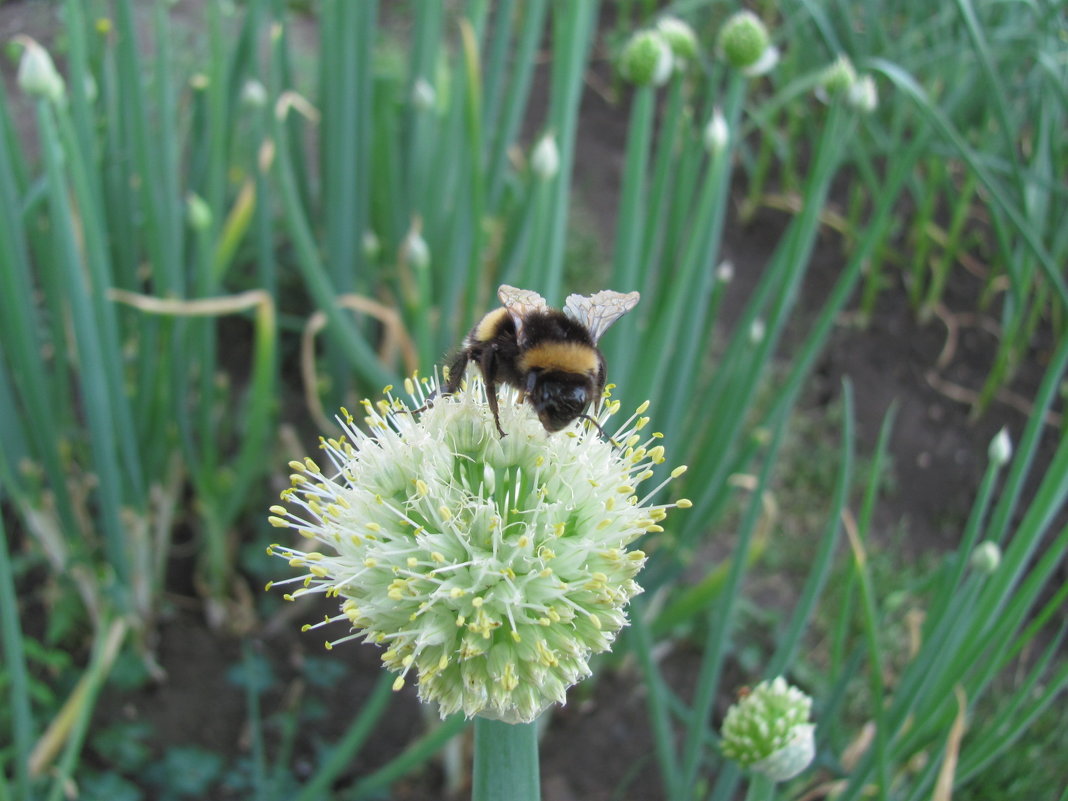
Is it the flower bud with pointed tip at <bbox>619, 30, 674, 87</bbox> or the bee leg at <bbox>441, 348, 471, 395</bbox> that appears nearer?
the bee leg at <bbox>441, 348, 471, 395</bbox>

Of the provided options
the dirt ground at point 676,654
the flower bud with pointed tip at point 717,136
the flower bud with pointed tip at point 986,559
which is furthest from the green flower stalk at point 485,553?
the dirt ground at point 676,654

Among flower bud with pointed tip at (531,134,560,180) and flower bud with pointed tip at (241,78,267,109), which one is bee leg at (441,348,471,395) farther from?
flower bud with pointed tip at (241,78,267,109)

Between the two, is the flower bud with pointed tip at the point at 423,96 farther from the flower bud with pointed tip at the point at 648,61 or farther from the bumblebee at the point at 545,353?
the bumblebee at the point at 545,353

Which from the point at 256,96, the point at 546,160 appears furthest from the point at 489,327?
the point at 256,96

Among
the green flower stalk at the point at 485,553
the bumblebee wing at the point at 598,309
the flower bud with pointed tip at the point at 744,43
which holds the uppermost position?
the flower bud with pointed tip at the point at 744,43

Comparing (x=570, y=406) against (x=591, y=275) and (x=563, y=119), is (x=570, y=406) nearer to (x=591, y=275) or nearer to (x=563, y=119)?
(x=563, y=119)

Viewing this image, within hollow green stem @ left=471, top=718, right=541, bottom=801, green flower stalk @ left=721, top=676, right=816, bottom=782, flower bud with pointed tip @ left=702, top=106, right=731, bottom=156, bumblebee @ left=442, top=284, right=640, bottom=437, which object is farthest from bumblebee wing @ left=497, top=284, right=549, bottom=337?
flower bud with pointed tip @ left=702, top=106, right=731, bottom=156

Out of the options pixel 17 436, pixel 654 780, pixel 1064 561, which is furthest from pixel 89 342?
pixel 1064 561

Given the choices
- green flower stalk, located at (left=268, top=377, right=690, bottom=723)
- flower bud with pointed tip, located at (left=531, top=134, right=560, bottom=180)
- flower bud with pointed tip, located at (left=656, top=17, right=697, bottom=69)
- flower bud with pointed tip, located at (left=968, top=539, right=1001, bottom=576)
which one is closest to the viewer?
green flower stalk, located at (left=268, top=377, right=690, bottom=723)
